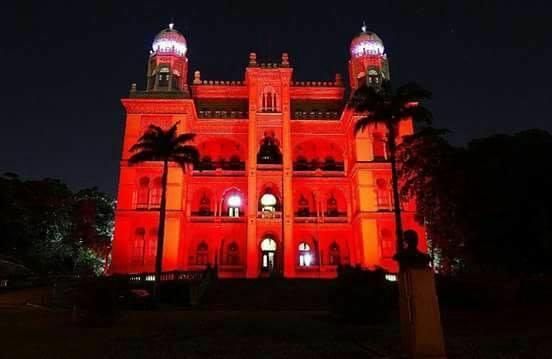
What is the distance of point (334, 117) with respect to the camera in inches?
1900

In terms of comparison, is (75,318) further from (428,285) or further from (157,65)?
Answer: (157,65)

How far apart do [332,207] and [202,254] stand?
590 inches

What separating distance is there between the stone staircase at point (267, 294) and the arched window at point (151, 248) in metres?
9.54

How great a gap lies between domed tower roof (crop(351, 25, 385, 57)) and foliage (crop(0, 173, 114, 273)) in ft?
118

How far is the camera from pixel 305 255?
140 feet

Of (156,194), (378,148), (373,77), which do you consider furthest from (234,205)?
(373,77)

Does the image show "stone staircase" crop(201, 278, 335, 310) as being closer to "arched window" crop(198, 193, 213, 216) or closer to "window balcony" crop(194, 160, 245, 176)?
"arched window" crop(198, 193, 213, 216)

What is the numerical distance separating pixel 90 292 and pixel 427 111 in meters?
20.5

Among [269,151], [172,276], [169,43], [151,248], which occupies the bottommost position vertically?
[172,276]

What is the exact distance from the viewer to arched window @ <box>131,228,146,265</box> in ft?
124

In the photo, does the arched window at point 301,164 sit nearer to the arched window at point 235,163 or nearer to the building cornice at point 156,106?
the arched window at point 235,163

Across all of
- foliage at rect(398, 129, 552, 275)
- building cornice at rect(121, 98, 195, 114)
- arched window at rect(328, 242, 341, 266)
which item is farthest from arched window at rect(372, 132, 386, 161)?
building cornice at rect(121, 98, 195, 114)

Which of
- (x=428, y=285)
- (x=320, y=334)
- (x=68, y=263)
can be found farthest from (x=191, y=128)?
(x=428, y=285)

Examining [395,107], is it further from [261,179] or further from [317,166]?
[317,166]
